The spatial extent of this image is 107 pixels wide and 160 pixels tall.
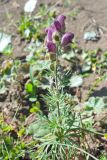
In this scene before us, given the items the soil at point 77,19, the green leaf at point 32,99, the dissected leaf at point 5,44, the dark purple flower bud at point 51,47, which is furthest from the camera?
the soil at point 77,19

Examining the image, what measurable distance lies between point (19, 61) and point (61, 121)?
3.67 ft

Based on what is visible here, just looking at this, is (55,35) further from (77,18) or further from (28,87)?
(77,18)

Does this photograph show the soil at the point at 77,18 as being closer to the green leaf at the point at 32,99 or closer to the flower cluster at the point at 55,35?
the green leaf at the point at 32,99

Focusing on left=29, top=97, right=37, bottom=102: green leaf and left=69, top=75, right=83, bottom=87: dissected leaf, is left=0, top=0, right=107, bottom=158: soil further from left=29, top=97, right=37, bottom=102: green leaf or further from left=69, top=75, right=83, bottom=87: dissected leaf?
left=29, top=97, right=37, bottom=102: green leaf

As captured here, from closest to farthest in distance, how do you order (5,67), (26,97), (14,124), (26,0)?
(14,124)
(26,97)
(5,67)
(26,0)

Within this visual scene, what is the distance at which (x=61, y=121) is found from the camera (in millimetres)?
2393

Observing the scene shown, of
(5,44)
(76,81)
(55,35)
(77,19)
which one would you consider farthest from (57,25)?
(77,19)

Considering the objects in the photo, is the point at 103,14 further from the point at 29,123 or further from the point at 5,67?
the point at 29,123

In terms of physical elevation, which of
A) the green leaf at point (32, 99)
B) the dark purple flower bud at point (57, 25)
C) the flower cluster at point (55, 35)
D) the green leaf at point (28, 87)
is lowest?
the green leaf at point (32, 99)

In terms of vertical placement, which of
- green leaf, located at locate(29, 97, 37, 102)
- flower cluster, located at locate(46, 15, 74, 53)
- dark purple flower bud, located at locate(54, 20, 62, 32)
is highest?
dark purple flower bud, located at locate(54, 20, 62, 32)

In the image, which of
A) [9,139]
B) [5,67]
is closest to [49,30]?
[9,139]

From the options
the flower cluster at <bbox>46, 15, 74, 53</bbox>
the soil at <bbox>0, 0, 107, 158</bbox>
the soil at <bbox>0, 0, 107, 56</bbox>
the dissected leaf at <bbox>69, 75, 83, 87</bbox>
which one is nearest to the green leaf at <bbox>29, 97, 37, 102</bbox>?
the dissected leaf at <bbox>69, 75, 83, 87</bbox>

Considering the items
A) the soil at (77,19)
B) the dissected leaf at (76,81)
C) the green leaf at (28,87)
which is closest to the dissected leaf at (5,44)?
the soil at (77,19)

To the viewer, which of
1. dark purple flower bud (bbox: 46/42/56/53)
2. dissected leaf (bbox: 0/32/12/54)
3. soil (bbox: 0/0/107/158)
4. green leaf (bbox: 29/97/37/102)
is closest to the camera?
dark purple flower bud (bbox: 46/42/56/53)
